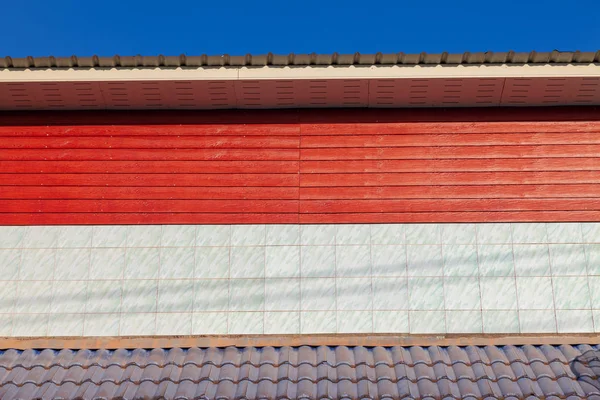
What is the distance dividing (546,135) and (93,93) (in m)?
5.94

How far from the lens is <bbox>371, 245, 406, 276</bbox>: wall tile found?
7145 mm

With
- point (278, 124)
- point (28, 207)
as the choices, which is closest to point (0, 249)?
point (28, 207)

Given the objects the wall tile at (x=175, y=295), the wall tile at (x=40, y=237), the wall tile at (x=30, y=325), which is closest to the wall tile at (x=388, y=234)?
the wall tile at (x=175, y=295)

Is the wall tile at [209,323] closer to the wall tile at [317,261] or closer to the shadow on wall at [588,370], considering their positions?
the wall tile at [317,261]

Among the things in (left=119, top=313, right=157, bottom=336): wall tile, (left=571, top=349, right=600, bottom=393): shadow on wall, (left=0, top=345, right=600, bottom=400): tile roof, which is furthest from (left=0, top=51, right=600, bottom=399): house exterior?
(left=571, top=349, right=600, bottom=393): shadow on wall

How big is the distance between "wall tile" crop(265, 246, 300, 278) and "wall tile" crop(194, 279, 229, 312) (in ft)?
1.90

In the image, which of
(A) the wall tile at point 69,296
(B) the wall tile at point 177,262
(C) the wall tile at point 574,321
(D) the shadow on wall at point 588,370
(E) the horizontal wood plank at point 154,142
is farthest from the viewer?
(E) the horizontal wood plank at point 154,142

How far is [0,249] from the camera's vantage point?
289 inches

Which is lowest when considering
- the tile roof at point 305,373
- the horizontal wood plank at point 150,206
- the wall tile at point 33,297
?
the tile roof at point 305,373

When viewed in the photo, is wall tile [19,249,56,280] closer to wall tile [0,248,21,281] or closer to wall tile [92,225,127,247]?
wall tile [0,248,21,281]

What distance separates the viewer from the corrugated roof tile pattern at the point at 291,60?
6.93m

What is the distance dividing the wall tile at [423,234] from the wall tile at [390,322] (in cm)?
92

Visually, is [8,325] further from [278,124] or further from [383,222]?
[383,222]

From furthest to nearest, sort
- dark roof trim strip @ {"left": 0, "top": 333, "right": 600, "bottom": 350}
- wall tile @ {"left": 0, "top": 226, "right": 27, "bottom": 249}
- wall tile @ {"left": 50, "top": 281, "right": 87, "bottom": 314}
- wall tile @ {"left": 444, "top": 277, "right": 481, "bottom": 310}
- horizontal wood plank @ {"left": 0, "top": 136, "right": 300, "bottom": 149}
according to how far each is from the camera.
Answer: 1. horizontal wood plank @ {"left": 0, "top": 136, "right": 300, "bottom": 149}
2. wall tile @ {"left": 0, "top": 226, "right": 27, "bottom": 249}
3. wall tile @ {"left": 50, "top": 281, "right": 87, "bottom": 314}
4. wall tile @ {"left": 444, "top": 277, "right": 481, "bottom": 310}
5. dark roof trim strip @ {"left": 0, "top": 333, "right": 600, "bottom": 350}
